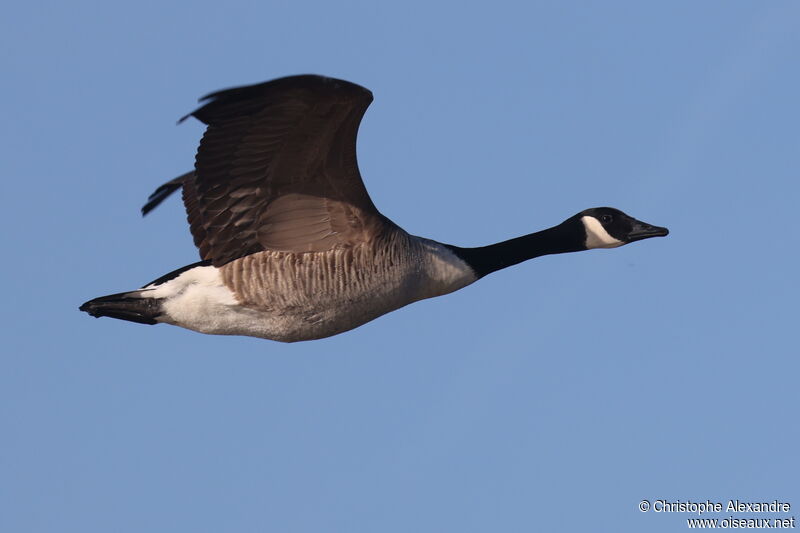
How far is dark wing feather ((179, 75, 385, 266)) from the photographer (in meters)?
8.91

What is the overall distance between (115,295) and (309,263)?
1898 mm

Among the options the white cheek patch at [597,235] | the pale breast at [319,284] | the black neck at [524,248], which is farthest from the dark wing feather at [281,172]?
the white cheek patch at [597,235]

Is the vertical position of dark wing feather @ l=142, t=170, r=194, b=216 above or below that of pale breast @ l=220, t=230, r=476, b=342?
above

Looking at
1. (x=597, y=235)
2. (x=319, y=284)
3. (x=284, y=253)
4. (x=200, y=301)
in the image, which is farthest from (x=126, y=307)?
(x=597, y=235)

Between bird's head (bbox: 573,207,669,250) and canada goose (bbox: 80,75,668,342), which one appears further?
bird's head (bbox: 573,207,669,250)

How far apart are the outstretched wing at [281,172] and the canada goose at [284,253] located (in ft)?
0.04

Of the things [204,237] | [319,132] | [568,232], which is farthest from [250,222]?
[568,232]

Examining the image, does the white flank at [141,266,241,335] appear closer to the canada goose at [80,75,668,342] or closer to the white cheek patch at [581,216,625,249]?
the canada goose at [80,75,668,342]

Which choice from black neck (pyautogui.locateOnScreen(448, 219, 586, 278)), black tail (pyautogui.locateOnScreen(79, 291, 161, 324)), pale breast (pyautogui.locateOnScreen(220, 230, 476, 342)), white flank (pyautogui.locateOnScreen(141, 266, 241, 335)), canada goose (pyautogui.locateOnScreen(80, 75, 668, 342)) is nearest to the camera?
canada goose (pyautogui.locateOnScreen(80, 75, 668, 342))

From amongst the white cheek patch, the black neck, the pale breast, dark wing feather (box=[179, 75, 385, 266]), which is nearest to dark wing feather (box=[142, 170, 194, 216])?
dark wing feather (box=[179, 75, 385, 266])

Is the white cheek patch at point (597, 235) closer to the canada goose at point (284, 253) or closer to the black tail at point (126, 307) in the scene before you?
the canada goose at point (284, 253)

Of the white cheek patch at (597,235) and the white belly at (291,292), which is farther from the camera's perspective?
the white cheek patch at (597,235)

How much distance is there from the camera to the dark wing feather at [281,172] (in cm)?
891

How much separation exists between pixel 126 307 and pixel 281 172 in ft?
6.70
